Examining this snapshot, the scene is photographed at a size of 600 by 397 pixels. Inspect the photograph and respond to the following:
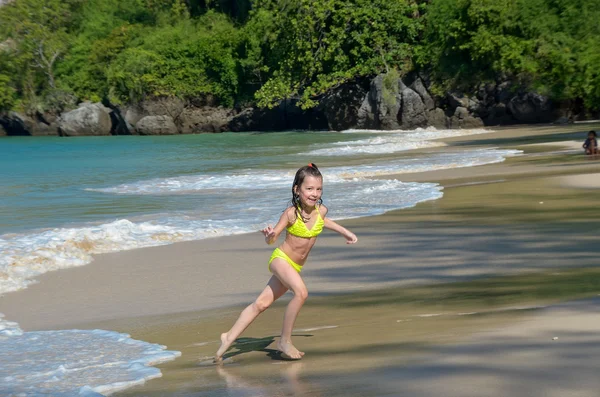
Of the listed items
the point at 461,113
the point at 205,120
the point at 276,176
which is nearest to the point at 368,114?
the point at 461,113

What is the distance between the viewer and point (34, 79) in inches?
2623

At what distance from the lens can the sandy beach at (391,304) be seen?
446 cm

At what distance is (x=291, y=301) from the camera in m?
5.53

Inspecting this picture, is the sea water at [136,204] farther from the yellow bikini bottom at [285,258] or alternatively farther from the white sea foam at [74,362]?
the yellow bikini bottom at [285,258]

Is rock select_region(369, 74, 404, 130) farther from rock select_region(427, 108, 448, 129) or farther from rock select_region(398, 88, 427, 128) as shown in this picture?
rock select_region(427, 108, 448, 129)

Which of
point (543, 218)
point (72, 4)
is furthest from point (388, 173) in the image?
point (72, 4)

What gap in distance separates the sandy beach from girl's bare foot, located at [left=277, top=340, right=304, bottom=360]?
0.08 metres

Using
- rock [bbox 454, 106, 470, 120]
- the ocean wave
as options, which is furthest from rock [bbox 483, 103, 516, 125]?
the ocean wave

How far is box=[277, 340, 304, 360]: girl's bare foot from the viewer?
5148 mm

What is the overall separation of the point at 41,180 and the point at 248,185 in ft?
27.9

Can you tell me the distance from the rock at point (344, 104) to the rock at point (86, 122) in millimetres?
18118

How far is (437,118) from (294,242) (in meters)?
42.2

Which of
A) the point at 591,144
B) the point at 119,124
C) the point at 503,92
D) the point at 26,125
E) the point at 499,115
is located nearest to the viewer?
the point at 591,144

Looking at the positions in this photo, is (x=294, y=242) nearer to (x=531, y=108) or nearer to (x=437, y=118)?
(x=531, y=108)
